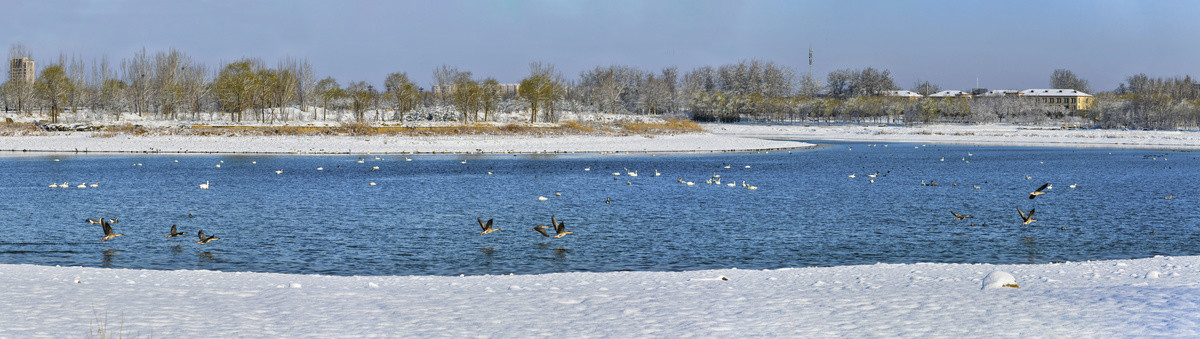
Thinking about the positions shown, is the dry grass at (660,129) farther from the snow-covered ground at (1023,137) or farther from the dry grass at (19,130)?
the dry grass at (19,130)

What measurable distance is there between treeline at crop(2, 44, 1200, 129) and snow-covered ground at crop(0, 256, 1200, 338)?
84.6 metres

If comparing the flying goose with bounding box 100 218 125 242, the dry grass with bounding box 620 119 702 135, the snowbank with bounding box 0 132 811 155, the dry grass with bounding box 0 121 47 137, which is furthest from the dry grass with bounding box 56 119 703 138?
the flying goose with bounding box 100 218 125 242

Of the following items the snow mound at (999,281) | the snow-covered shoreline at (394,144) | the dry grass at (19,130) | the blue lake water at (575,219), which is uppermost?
the dry grass at (19,130)

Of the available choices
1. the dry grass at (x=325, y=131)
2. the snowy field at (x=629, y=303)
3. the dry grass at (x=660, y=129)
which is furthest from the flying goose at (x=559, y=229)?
the dry grass at (x=660, y=129)

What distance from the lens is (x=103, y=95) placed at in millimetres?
115062

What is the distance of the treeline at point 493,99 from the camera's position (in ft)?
341

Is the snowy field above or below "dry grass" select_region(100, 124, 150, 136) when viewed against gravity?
below

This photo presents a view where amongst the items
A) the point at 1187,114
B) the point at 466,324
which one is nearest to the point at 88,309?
the point at 466,324

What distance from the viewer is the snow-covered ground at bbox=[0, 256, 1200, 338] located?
8.89m

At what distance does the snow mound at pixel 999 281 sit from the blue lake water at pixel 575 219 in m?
4.27

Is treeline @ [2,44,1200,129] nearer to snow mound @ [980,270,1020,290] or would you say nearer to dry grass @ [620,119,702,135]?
dry grass @ [620,119,702,135]

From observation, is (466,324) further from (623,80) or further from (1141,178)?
(623,80)

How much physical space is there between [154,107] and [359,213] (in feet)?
390

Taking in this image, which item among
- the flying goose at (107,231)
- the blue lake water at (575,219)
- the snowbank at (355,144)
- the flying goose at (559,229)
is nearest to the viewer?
the blue lake water at (575,219)
